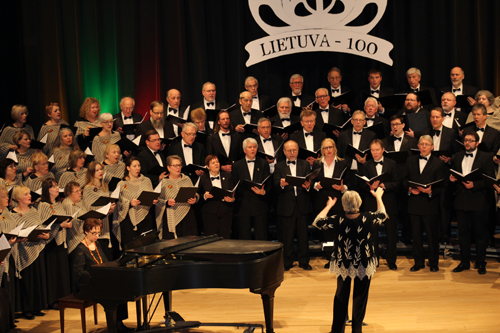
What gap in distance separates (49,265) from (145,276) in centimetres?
188

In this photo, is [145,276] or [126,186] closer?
[145,276]

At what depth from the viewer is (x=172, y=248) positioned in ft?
12.9

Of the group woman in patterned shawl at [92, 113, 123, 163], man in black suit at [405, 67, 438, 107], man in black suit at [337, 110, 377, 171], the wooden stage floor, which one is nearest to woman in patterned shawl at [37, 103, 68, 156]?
woman in patterned shawl at [92, 113, 123, 163]

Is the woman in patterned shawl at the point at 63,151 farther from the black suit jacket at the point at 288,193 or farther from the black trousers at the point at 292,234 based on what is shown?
the black trousers at the point at 292,234

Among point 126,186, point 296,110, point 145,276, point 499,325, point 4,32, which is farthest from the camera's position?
point 4,32

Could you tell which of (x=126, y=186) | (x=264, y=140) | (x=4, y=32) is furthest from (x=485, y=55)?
(x=4, y=32)

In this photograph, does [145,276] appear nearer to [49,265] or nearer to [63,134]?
[49,265]

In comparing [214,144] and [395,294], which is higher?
[214,144]

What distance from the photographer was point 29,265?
5035 mm

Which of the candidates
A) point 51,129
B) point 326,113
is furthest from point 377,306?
point 51,129

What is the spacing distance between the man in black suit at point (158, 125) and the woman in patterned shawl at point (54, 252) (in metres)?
1.55

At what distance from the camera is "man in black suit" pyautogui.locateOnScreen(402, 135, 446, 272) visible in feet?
19.7

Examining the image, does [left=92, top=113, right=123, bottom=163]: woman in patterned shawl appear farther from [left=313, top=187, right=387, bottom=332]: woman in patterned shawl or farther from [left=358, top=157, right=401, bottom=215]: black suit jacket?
[left=313, top=187, right=387, bottom=332]: woman in patterned shawl

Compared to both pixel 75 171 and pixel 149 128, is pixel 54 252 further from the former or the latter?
pixel 149 128
